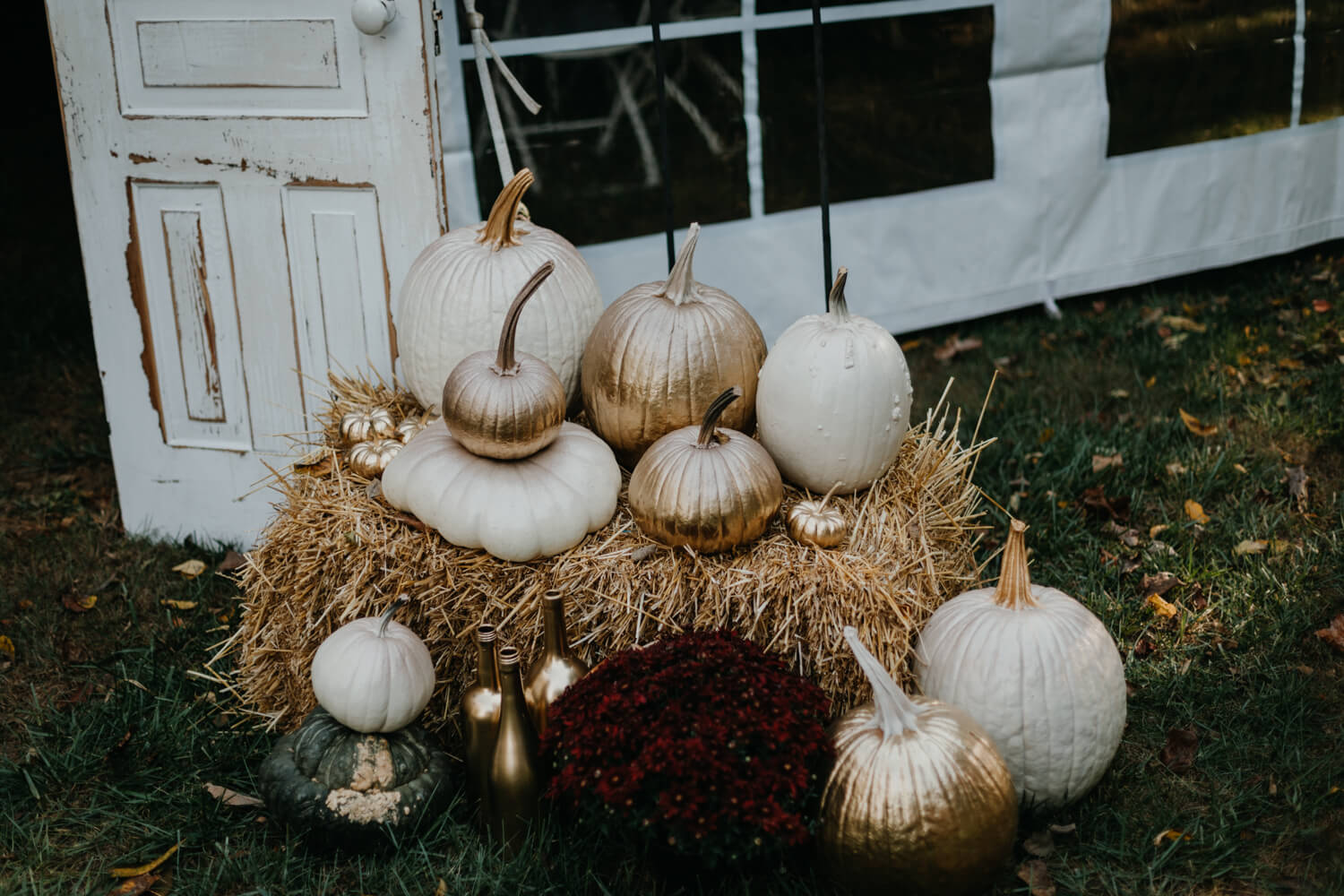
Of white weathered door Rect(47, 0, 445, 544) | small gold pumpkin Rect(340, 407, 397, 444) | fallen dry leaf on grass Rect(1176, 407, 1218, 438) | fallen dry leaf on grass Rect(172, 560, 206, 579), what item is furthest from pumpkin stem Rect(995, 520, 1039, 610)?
fallen dry leaf on grass Rect(172, 560, 206, 579)

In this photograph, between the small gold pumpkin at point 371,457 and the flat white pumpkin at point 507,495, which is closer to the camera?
the flat white pumpkin at point 507,495

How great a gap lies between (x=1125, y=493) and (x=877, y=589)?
1.68 meters

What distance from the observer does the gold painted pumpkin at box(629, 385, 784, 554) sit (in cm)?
238

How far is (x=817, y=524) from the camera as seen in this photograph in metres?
2.47

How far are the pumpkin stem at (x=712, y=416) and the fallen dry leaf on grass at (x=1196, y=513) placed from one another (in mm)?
1871

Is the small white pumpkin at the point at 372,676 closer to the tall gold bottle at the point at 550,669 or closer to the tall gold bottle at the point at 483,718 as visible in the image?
the tall gold bottle at the point at 483,718

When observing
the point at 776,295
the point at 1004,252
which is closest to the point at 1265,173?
the point at 1004,252

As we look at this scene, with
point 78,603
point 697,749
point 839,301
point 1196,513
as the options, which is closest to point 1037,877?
point 697,749

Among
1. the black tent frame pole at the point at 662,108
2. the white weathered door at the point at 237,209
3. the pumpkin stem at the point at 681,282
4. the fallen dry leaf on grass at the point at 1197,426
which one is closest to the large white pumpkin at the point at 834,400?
the pumpkin stem at the point at 681,282

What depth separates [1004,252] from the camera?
535 centimetres

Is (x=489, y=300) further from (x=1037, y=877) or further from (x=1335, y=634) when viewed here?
(x=1335, y=634)

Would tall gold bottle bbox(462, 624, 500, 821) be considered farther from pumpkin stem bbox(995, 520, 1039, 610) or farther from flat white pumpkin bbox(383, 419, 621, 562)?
pumpkin stem bbox(995, 520, 1039, 610)

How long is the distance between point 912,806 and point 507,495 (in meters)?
1.04

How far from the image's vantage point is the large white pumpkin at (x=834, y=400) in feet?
8.25
